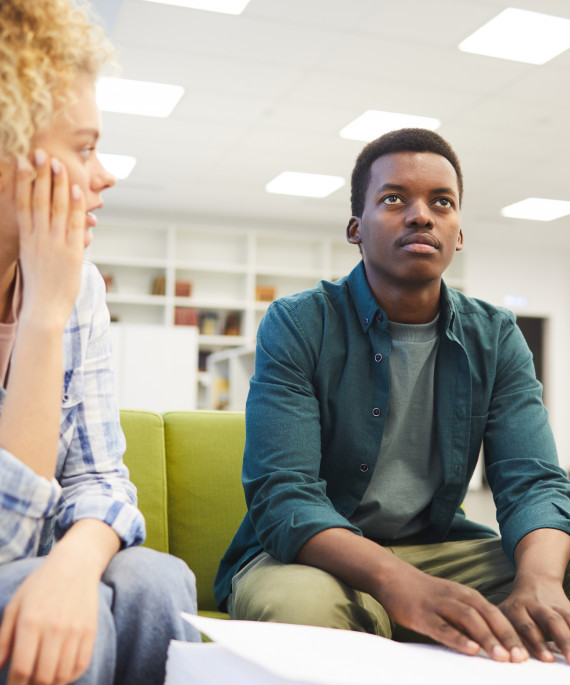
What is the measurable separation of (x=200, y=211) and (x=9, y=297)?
7.52m

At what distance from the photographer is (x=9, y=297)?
3.25 feet

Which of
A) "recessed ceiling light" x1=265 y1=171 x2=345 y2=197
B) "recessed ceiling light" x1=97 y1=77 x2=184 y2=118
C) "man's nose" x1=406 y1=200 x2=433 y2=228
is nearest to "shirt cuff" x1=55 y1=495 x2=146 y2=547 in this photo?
"man's nose" x1=406 y1=200 x2=433 y2=228

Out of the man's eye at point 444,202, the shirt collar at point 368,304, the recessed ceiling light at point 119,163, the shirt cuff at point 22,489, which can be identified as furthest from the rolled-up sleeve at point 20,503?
the recessed ceiling light at point 119,163

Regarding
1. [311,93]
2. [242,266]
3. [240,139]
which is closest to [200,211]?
[242,266]

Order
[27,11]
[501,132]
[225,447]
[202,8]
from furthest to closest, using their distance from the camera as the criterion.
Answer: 1. [501,132]
2. [202,8]
3. [225,447]
4. [27,11]

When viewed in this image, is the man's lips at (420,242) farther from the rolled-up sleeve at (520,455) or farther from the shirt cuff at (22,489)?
the shirt cuff at (22,489)

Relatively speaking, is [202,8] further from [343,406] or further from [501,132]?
[343,406]

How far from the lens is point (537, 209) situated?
7805 mm

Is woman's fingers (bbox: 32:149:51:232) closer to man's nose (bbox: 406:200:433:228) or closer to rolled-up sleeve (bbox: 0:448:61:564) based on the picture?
rolled-up sleeve (bbox: 0:448:61:564)

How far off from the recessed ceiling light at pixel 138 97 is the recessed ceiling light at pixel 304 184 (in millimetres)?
1772

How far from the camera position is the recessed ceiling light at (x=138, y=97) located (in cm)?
491

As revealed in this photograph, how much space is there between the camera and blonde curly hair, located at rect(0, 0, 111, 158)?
0.85 m

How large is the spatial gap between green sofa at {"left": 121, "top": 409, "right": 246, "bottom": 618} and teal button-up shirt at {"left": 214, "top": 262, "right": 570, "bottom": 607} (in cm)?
20

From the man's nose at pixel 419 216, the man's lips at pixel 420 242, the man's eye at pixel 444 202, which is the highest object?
the man's eye at pixel 444 202
